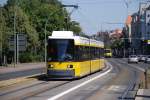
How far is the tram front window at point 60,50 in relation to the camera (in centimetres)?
3341

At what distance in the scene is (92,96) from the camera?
21875mm

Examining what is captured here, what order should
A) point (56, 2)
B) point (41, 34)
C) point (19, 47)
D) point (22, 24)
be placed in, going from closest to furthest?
point (19, 47) → point (22, 24) → point (41, 34) → point (56, 2)

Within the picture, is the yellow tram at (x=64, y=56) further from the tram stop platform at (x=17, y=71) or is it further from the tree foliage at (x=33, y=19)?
the tree foliage at (x=33, y=19)

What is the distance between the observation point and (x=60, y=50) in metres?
33.5

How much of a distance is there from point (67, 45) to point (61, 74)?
Answer: 1.86 metres

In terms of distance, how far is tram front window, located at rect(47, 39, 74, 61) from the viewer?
3341 centimetres

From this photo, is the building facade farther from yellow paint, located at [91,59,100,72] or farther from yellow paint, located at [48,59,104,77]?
yellow paint, located at [48,59,104,77]

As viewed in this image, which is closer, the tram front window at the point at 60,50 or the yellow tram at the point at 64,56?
the yellow tram at the point at 64,56

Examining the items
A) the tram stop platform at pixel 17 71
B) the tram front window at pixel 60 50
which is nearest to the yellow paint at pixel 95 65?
the tram stop platform at pixel 17 71

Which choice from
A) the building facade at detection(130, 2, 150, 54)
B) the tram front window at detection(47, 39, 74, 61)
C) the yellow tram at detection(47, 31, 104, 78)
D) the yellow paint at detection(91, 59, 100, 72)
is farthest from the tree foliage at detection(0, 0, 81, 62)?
the tram front window at detection(47, 39, 74, 61)

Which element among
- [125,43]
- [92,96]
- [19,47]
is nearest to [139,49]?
[125,43]

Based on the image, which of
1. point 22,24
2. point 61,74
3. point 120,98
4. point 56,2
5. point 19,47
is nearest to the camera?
point 120,98

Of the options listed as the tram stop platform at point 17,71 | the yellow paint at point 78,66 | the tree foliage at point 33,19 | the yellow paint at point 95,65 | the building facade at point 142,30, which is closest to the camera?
the yellow paint at point 78,66

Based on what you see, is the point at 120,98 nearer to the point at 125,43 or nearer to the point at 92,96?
the point at 92,96
